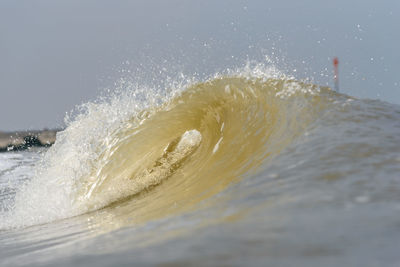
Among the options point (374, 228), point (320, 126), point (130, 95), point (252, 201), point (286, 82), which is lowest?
point (374, 228)

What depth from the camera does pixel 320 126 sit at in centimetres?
327

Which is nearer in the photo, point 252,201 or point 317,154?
point 252,201

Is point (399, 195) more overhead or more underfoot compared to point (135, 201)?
more underfoot

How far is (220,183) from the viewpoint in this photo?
2883mm

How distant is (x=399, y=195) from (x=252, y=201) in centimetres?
54

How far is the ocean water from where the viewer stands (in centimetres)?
124

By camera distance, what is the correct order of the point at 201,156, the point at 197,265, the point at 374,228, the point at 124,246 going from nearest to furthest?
the point at 197,265
the point at 374,228
the point at 124,246
the point at 201,156

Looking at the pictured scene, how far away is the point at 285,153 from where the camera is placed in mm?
2854

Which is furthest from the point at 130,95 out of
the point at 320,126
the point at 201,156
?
the point at 320,126

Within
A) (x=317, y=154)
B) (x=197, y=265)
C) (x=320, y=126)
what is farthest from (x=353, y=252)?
(x=320, y=126)

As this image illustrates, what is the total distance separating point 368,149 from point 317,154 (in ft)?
0.91

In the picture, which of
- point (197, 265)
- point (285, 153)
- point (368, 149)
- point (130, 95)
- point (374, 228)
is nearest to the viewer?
point (197, 265)

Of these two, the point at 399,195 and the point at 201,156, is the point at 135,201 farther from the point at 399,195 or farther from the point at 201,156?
the point at 399,195

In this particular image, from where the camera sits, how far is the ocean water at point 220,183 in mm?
1237
